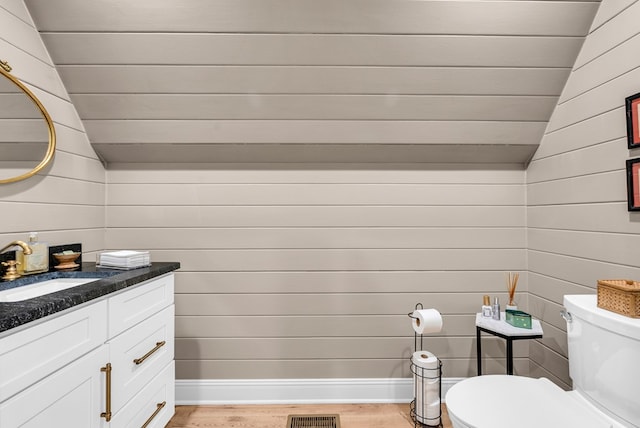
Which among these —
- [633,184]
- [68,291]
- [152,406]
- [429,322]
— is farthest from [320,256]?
[633,184]

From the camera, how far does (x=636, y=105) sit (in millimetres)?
1363

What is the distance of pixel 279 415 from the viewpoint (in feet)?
6.37

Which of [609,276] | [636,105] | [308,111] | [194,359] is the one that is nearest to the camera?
[636,105]

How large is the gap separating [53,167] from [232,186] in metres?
0.90

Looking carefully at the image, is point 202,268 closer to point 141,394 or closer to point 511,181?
A: point 141,394

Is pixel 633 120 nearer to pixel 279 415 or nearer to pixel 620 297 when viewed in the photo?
pixel 620 297

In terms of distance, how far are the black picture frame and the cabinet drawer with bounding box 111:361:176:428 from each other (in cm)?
225

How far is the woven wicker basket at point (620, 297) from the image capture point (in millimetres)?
1091

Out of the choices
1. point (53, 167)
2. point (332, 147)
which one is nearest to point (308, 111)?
point (332, 147)

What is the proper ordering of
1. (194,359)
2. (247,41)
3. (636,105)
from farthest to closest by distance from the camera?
(194,359), (247,41), (636,105)

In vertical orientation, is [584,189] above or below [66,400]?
above

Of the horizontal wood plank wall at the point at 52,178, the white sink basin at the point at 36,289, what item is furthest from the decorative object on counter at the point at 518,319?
the horizontal wood plank wall at the point at 52,178

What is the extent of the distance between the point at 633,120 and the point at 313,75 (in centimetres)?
142

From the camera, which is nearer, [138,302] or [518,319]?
[138,302]
